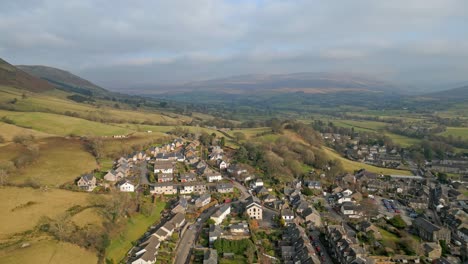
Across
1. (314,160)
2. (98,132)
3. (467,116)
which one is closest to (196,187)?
(314,160)

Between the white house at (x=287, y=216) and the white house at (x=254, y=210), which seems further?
the white house at (x=254, y=210)

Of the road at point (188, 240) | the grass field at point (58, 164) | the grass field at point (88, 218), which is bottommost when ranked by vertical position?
the road at point (188, 240)

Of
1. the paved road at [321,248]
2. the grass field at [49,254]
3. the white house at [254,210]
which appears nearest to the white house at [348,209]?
the paved road at [321,248]

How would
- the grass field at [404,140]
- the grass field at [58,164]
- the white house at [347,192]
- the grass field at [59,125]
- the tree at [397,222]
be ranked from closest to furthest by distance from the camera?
the tree at [397,222] → the grass field at [58,164] → the white house at [347,192] → the grass field at [59,125] → the grass field at [404,140]

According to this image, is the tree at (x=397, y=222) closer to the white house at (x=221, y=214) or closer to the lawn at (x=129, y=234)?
the white house at (x=221, y=214)

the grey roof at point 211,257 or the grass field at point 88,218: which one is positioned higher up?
the grass field at point 88,218

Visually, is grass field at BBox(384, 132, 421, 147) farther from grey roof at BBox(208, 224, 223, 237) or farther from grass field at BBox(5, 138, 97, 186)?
grass field at BBox(5, 138, 97, 186)

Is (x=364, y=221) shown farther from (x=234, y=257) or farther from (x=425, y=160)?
(x=425, y=160)

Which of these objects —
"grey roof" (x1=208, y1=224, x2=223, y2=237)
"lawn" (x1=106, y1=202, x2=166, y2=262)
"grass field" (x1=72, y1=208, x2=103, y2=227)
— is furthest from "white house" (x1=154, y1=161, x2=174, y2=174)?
"grey roof" (x1=208, y1=224, x2=223, y2=237)

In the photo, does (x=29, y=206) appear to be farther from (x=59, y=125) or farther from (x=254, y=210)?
(x=59, y=125)
